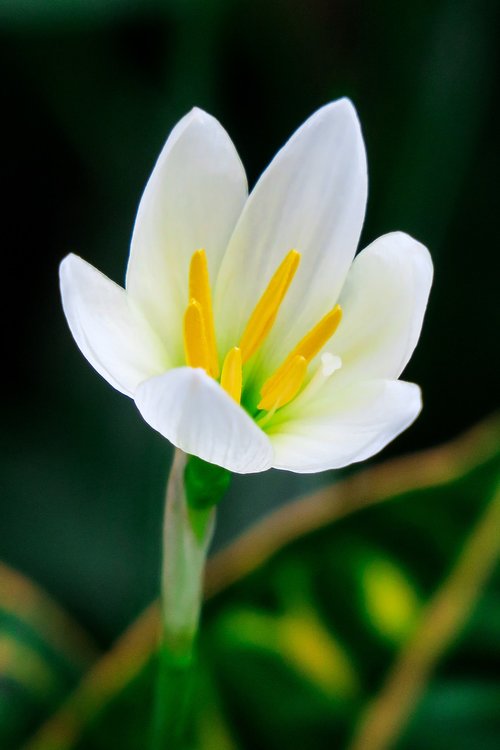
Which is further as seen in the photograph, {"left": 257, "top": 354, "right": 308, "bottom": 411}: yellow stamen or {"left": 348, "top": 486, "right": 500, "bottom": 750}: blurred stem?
{"left": 348, "top": 486, "right": 500, "bottom": 750}: blurred stem

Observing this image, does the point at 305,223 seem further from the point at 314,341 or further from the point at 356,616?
the point at 356,616

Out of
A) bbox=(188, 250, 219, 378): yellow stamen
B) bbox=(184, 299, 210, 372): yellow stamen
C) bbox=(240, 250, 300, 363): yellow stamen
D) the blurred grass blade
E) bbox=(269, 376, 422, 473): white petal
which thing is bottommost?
the blurred grass blade

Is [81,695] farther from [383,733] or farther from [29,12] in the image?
[29,12]

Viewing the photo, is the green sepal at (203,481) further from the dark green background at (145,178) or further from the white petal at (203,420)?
the dark green background at (145,178)

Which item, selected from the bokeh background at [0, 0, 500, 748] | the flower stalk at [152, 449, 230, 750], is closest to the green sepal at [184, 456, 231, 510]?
the flower stalk at [152, 449, 230, 750]

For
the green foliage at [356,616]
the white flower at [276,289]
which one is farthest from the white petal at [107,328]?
the green foliage at [356,616]

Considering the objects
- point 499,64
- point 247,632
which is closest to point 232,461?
point 247,632

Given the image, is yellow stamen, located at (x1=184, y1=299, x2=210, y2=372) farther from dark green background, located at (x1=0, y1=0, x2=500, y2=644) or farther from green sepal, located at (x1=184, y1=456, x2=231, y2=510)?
dark green background, located at (x1=0, y1=0, x2=500, y2=644)
